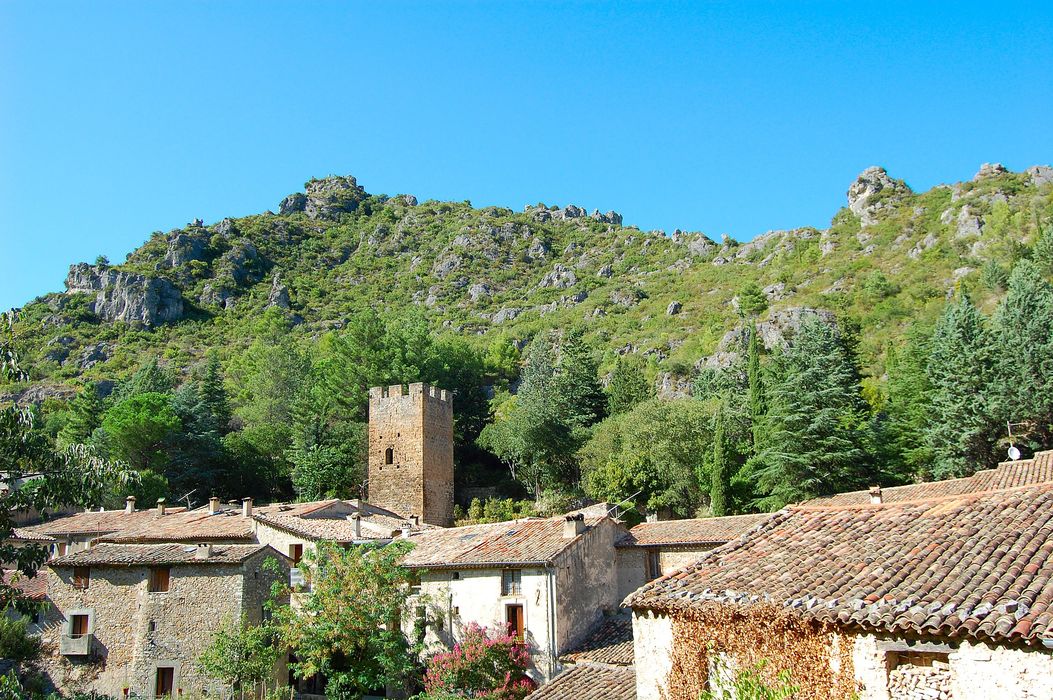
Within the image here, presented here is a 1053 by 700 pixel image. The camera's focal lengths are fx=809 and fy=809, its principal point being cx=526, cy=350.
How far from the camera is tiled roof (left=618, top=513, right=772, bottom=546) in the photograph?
2527 centimetres

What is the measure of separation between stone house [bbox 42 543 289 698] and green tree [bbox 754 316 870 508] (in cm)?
2007

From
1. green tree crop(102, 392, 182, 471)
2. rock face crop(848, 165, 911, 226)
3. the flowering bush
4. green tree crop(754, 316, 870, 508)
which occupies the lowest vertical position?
the flowering bush

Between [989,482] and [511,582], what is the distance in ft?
45.7

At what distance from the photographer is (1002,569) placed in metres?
8.95

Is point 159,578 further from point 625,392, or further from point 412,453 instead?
point 625,392

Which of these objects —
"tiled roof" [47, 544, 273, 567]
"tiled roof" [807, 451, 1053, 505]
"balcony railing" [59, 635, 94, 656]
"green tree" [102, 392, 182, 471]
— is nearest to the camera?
"tiled roof" [807, 451, 1053, 505]

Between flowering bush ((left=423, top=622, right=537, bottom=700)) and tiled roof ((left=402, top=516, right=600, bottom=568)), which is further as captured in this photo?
tiled roof ((left=402, top=516, right=600, bottom=568))

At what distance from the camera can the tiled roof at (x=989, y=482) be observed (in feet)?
71.2

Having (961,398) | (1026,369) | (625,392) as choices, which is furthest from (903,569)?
(625,392)

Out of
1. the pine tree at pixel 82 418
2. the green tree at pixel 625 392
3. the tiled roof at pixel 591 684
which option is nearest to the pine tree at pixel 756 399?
the green tree at pixel 625 392

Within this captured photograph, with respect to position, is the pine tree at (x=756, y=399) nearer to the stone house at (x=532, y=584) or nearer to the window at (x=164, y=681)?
the stone house at (x=532, y=584)

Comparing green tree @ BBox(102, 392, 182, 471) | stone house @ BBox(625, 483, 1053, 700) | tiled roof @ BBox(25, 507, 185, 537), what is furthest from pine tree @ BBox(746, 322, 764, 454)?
green tree @ BBox(102, 392, 182, 471)

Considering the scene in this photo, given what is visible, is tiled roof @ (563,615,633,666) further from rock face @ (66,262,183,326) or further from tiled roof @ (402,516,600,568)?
rock face @ (66,262,183,326)

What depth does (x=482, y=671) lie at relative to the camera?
69.1 feet
